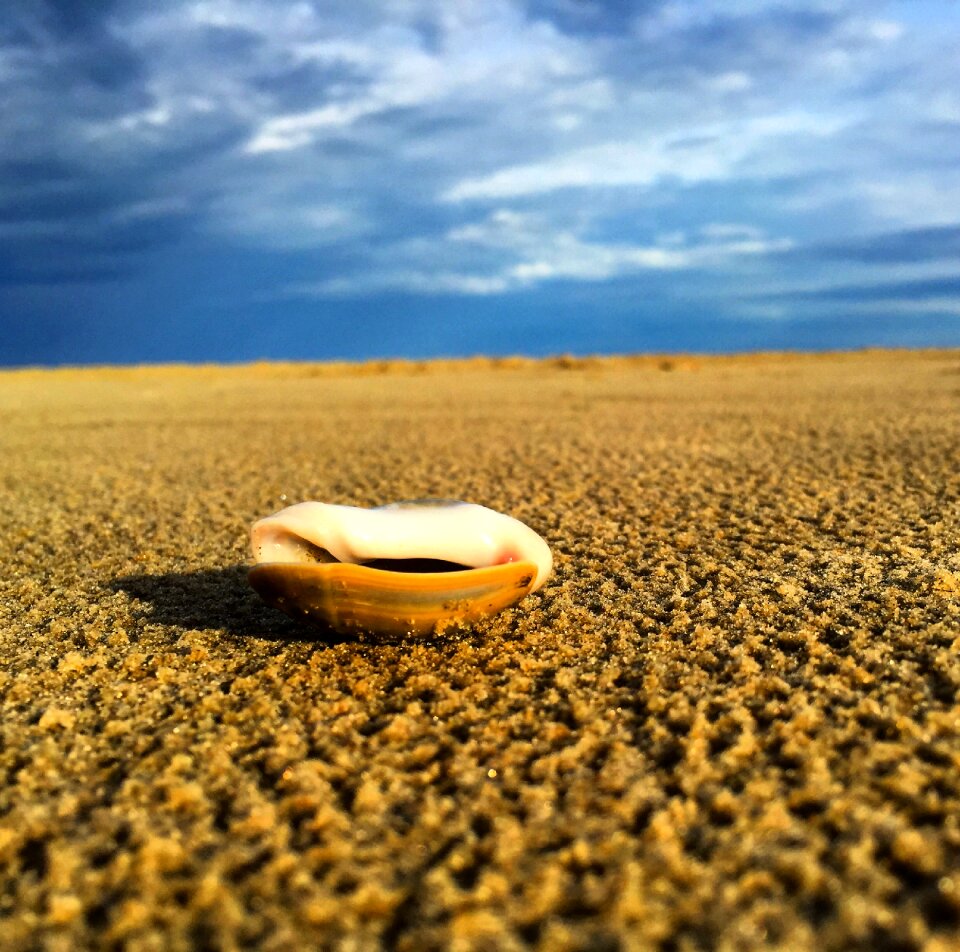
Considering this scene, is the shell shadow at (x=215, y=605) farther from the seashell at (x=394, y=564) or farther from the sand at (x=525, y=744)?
the seashell at (x=394, y=564)

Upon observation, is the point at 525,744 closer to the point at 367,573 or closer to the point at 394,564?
the point at 367,573

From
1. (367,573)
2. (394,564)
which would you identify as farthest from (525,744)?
(394,564)

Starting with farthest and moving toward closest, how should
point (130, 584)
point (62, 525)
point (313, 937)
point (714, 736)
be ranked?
1. point (62, 525)
2. point (130, 584)
3. point (714, 736)
4. point (313, 937)

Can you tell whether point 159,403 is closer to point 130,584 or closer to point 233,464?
point 233,464

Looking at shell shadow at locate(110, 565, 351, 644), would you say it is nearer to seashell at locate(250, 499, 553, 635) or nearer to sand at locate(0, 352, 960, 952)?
sand at locate(0, 352, 960, 952)

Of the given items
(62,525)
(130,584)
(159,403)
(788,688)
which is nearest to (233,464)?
(62,525)

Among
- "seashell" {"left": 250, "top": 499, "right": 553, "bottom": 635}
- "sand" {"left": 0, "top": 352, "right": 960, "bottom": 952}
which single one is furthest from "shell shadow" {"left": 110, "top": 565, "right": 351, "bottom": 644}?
→ "seashell" {"left": 250, "top": 499, "right": 553, "bottom": 635}
